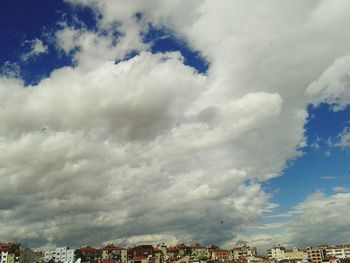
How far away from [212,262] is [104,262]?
54.2 meters

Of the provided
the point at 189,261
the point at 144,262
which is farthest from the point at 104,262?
the point at 189,261

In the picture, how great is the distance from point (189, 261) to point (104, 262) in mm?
43884

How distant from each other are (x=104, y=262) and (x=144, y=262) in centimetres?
1996

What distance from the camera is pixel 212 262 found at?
7318 inches

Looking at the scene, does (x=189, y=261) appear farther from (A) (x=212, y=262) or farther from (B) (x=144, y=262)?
(B) (x=144, y=262)

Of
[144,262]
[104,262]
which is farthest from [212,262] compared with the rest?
[104,262]

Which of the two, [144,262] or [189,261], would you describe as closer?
[189,261]

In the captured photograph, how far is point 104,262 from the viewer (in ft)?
645

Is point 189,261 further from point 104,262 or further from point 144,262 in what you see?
point 104,262

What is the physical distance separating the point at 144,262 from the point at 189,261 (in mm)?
26319

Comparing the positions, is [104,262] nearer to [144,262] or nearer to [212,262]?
[144,262]

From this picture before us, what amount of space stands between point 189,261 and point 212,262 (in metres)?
11.0

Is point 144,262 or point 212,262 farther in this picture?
point 144,262
